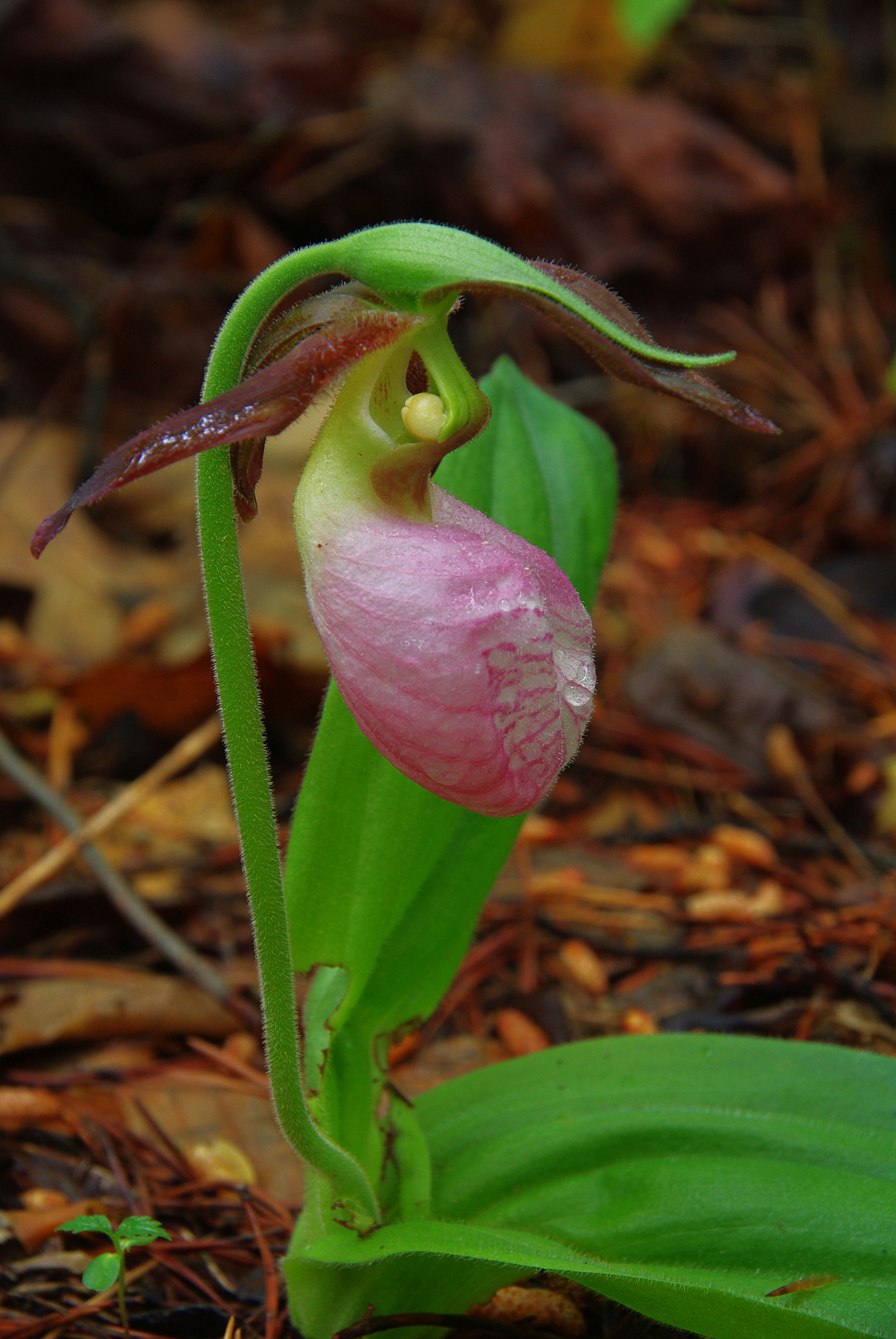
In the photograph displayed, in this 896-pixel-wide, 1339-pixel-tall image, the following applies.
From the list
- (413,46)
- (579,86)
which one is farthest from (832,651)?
(413,46)

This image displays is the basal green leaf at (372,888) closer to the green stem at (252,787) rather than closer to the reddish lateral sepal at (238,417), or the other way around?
the green stem at (252,787)

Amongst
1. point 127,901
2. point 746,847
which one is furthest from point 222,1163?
point 746,847

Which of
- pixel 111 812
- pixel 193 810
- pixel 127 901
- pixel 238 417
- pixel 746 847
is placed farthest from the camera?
pixel 193 810

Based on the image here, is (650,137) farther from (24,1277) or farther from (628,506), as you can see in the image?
(24,1277)

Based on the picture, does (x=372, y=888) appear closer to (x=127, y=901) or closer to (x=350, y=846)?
(x=350, y=846)

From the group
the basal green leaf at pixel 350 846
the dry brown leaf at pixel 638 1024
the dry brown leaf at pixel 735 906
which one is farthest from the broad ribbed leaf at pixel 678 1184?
the dry brown leaf at pixel 735 906

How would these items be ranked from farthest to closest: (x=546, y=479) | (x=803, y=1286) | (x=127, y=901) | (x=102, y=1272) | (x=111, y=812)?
(x=111, y=812) → (x=127, y=901) → (x=546, y=479) → (x=102, y=1272) → (x=803, y=1286)
